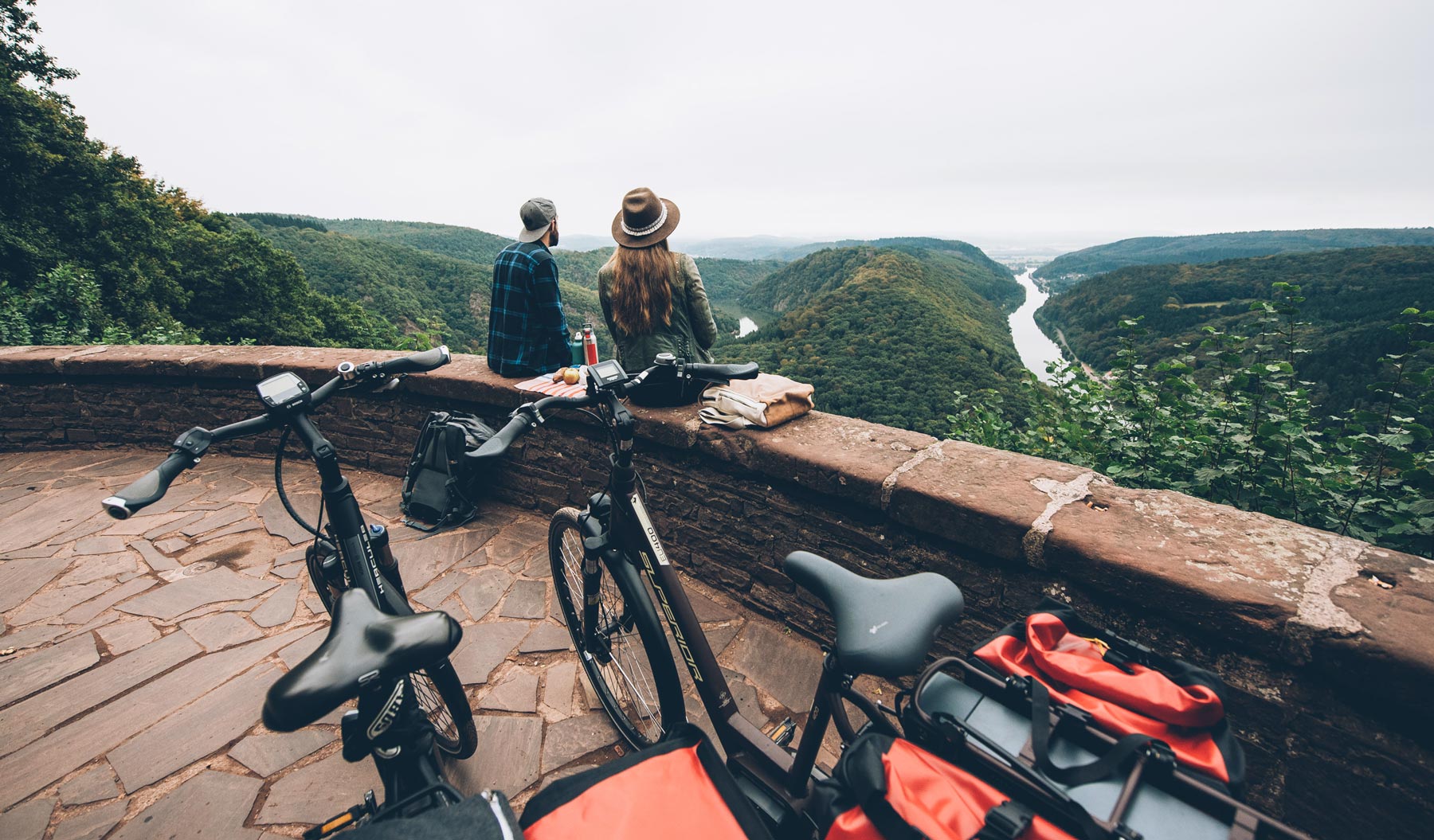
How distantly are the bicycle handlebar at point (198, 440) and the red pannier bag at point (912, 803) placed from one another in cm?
140

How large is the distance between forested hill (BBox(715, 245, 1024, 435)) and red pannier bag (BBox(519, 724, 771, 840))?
3710mm

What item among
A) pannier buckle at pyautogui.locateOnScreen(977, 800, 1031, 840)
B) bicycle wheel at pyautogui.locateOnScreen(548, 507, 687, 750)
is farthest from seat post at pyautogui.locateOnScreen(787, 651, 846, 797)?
bicycle wheel at pyautogui.locateOnScreen(548, 507, 687, 750)

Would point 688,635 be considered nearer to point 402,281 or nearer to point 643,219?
point 643,219

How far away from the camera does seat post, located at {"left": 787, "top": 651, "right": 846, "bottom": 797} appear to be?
1.23m

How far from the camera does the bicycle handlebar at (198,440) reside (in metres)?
1.14

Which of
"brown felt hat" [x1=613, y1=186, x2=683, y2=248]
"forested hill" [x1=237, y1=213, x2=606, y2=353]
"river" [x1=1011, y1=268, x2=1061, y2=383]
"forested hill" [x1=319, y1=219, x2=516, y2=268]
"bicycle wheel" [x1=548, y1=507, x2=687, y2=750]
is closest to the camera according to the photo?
"bicycle wheel" [x1=548, y1=507, x2=687, y2=750]

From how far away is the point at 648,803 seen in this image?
3.37 ft

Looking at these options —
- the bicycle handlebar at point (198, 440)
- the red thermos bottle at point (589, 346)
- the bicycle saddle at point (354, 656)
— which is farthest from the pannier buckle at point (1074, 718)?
the red thermos bottle at point (589, 346)

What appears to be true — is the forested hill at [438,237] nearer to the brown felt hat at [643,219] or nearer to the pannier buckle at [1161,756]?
the brown felt hat at [643,219]

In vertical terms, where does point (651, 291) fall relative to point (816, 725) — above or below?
above

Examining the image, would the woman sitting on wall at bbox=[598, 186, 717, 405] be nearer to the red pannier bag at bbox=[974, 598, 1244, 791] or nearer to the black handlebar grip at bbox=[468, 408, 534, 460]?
the black handlebar grip at bbox=[468, 408, 534, 460]

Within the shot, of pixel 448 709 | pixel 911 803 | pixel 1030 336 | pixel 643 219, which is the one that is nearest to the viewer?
pixel 911 803

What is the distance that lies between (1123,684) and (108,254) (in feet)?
90.4

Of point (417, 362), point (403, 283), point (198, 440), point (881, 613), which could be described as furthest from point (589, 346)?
point (403, 283)
